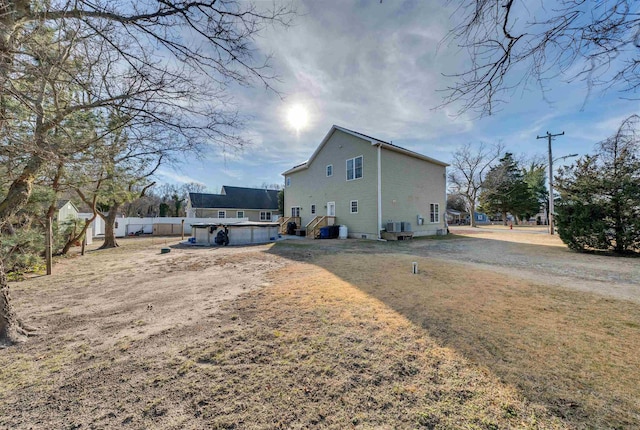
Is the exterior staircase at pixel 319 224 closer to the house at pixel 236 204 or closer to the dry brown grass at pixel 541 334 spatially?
the dry brown grass at pixel 541 334

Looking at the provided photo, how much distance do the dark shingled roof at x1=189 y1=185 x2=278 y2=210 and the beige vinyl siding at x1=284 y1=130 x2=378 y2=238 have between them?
40.3ft

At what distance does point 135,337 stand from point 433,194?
18986 millimetres

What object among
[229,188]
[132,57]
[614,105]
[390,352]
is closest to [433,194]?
[614,105]

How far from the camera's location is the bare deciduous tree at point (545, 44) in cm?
199

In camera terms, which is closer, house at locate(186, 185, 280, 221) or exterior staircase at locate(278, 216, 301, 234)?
exterior staircase at locate(278, 216, 301, 234)

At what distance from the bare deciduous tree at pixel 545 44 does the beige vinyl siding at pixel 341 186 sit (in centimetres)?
1219

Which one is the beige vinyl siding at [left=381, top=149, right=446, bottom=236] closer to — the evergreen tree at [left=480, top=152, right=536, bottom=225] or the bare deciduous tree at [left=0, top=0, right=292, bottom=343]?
the bare deciduous tree at [left=0, top=0, right=292, bottom=343]

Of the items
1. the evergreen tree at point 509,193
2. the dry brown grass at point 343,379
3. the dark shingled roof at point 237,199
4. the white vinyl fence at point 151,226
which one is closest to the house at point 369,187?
the white vinyl fence at point 151,226

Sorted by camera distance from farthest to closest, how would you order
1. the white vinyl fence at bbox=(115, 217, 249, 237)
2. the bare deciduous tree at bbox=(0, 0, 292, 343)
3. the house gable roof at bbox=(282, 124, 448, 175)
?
1. the white vinyl fence at bbox=(115, 217, 249, 237)
2. the house gable roof at bbox=(282, 124, 448, 175)
3. the bare deciduous tree at bbox=(0, 0, 292, 343)

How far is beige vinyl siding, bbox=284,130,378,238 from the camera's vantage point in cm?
1493

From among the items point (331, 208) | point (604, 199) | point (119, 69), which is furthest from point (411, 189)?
point (119, 69)

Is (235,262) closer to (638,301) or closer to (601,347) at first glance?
(601,347)

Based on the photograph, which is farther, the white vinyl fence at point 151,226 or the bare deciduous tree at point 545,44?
the white vinyl fence at point 151,226

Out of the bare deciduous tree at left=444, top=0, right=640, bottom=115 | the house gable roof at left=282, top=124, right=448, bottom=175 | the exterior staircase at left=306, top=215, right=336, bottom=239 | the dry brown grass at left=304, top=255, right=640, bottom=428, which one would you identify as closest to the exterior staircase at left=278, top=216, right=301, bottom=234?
the exterior staircase at left=306, top=215, right=336, bottom=239
